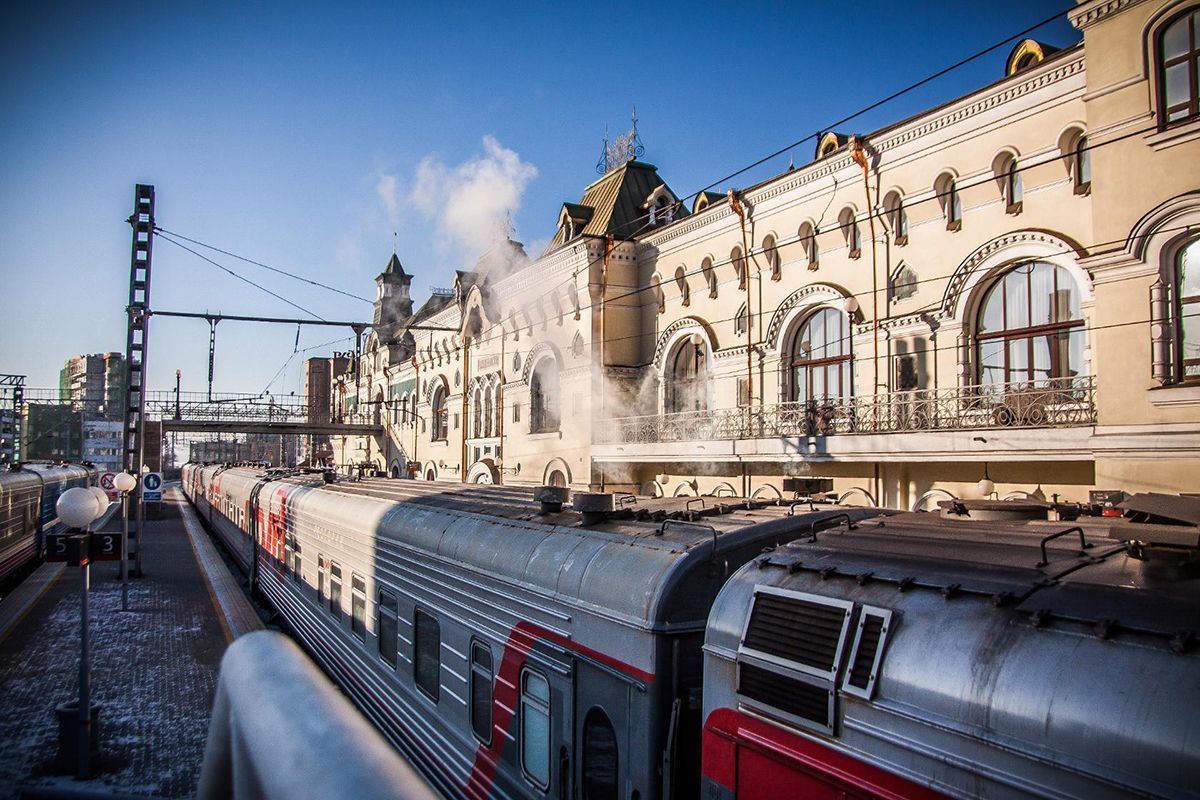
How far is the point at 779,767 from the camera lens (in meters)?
3.80

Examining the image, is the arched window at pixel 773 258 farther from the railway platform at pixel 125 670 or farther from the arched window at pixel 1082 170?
the railway platform at pixel 125 670

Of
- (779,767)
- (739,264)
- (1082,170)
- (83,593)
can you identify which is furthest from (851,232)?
(779,767)

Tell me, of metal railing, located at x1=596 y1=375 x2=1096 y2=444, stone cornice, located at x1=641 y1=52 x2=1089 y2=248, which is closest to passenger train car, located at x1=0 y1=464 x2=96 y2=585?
metal railing, located at x1=596 y1=375 x2=1096 y2=444

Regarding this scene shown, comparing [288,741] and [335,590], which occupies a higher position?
[288,741]

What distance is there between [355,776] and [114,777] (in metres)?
10.3

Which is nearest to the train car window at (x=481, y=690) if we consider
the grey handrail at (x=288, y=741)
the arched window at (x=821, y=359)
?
the grey handrail at (x=288, y=741)

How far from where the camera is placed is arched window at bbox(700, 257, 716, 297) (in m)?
20.4

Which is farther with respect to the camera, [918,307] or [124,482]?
[124,482]

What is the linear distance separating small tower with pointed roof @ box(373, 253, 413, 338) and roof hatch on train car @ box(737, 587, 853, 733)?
1965 inches

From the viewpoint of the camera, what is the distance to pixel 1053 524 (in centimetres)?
489

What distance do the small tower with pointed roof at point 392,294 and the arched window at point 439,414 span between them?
→ 16.2m

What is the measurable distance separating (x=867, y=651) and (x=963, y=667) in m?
0.46

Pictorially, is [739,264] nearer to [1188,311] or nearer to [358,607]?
[1188,311]

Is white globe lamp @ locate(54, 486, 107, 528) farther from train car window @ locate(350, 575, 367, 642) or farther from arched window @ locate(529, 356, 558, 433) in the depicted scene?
arched window @ locate(529, 356, 558, 433)
